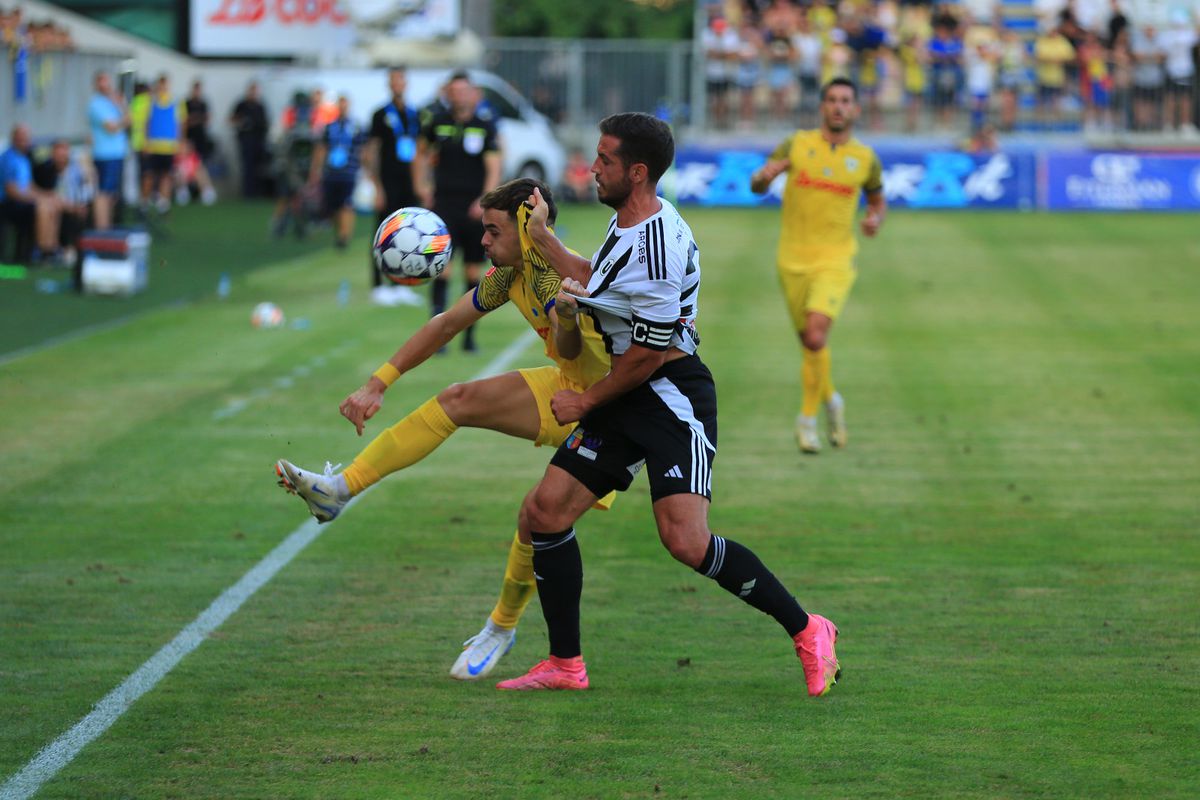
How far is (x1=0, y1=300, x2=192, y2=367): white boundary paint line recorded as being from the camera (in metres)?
15.0

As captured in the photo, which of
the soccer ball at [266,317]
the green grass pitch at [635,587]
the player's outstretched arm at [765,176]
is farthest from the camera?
the soccer ball at [266,317]

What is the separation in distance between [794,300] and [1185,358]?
5.71 m

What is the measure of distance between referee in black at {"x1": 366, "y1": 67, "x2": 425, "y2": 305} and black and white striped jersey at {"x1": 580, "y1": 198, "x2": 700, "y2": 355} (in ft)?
38.3

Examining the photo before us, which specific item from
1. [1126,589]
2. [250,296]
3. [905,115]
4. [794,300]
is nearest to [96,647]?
[1126,589]

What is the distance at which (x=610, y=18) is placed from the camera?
2424 inches

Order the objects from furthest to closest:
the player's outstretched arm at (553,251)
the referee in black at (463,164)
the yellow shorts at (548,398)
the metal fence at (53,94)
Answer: the metal fence at (53,94)
the referee in black at (463,164)
the yellow shorts at (548,398)
the player's outstretched arm at (553,251)

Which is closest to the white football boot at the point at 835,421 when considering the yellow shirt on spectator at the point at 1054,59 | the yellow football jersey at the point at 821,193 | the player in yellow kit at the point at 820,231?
the player in yellow kit at the point at 820,231

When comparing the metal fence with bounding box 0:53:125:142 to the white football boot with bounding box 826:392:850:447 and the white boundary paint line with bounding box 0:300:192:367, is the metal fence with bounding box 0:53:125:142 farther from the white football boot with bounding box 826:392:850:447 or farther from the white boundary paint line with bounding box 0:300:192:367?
the white football boot with bounding box 826:392:850:447

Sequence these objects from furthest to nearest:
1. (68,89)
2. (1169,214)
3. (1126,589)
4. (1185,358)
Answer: (1169,214) < (68,89) < (1185,358) < (1126,589)

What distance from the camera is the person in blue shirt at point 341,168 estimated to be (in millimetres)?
25812

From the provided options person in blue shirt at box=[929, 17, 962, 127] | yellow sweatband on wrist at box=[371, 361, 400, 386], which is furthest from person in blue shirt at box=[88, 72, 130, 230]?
person in blue shirt at box=[929, 17, 962, 127]

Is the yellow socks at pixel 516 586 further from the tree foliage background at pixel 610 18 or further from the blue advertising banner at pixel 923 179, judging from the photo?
the tree foliage background at pixel 610 18

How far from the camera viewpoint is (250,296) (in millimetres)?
19922

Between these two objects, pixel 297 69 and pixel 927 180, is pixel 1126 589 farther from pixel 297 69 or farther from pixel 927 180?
pixel 297 69
